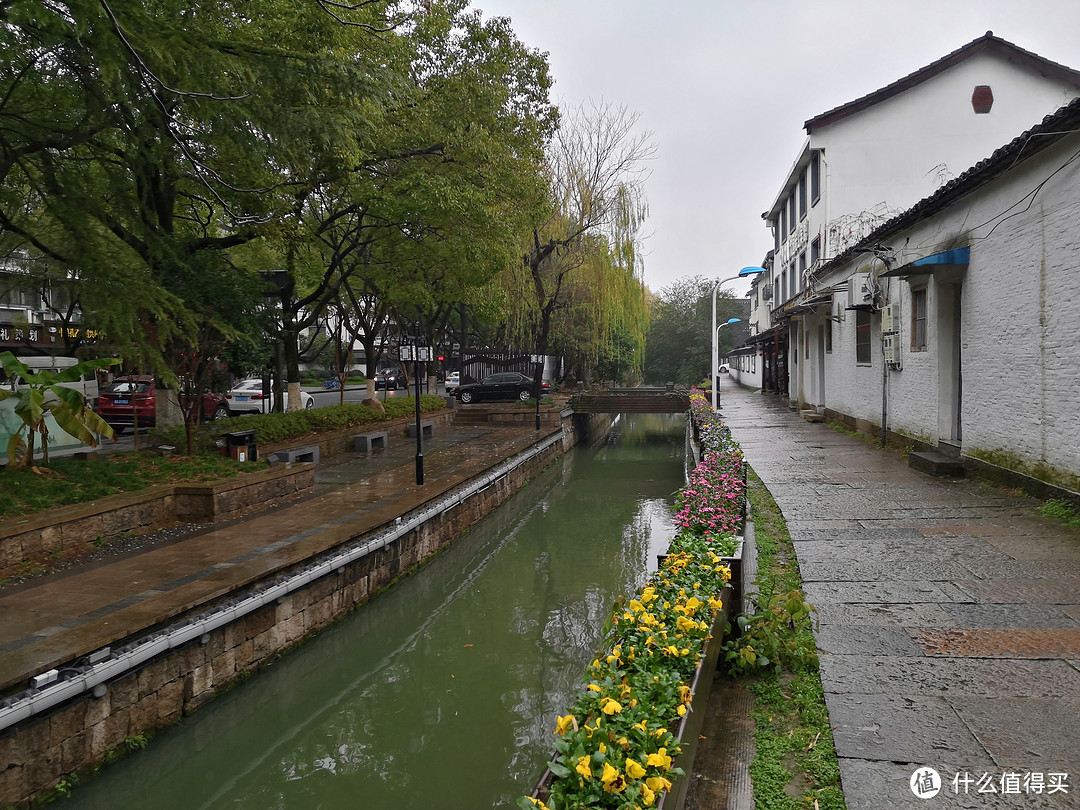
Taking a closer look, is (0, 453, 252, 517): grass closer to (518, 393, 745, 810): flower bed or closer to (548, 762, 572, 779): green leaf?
(518, 393, 745, 810): flower bed

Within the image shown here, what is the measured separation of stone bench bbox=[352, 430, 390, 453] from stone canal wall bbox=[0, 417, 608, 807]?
7.09m

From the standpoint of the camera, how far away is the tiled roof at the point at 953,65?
58.6 ft

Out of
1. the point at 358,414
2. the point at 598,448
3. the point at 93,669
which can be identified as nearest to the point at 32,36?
the point at 93,669

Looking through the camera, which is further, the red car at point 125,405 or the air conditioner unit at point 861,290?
the red car at point 125,405

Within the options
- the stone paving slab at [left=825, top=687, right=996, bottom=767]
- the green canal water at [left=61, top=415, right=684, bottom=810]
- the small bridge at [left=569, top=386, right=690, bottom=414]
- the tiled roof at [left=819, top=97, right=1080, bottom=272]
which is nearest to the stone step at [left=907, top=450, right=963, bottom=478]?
the tiled roof at [left=819, top=97, right=1080, bottom=272]

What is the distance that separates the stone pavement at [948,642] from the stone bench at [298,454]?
869 centimetres

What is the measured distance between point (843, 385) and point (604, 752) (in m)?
16.8

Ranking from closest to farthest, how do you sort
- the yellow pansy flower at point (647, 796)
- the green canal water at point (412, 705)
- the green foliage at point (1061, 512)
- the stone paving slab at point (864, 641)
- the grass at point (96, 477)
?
the yellow pansy flower at point (647, 796), the stone paving slab at point (864, 641), the green canal water at point (412, 705), the green foliage at point (1061, 512), the grass at point (96, 477)

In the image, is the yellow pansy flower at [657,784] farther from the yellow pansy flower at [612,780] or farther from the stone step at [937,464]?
Answer: the stone step at [937,464]

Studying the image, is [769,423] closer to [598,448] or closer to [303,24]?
[598,448]

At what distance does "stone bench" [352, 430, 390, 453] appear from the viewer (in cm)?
1606

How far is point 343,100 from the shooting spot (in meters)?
10.1

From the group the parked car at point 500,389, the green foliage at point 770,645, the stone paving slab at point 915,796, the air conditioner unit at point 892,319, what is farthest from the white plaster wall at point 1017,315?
the parked car at point 500,389

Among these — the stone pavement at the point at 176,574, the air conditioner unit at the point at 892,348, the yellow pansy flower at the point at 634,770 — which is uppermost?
the air conditioner unit at the point at 892,348
